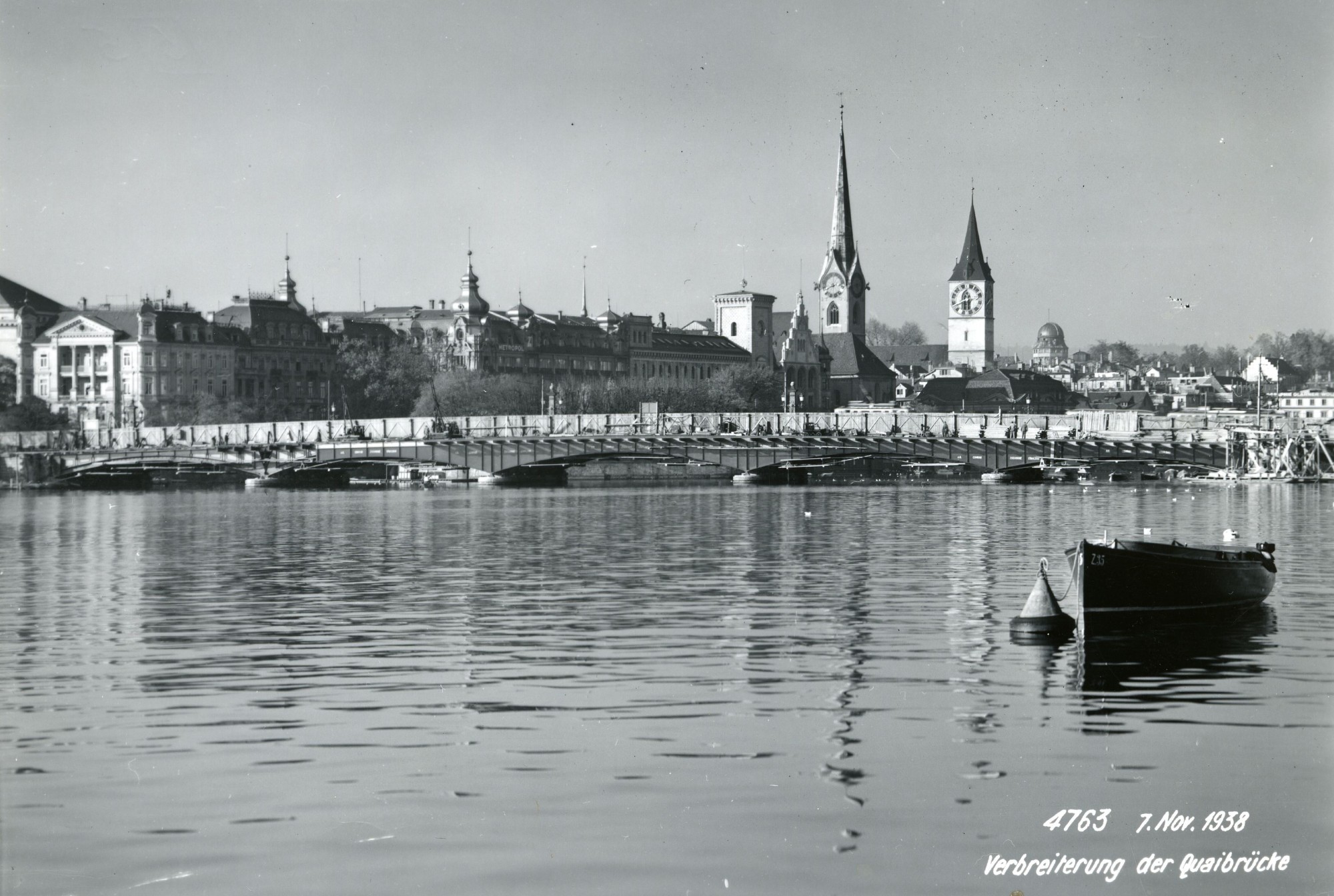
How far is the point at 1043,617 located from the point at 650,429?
322ft

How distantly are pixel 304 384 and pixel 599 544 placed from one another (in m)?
139

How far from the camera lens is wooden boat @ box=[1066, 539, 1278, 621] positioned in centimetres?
3309

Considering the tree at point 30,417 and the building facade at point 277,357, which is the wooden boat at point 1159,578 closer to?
the tree at point 30,417

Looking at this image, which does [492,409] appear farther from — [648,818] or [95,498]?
[648,818]

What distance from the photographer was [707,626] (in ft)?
116

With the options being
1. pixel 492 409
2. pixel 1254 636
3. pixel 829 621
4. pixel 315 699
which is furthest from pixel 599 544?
pixel 492 409

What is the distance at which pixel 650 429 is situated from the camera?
13012cm

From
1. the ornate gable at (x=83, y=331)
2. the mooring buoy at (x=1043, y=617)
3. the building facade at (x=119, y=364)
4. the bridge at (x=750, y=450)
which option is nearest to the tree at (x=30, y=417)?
the building facade at (x=119, y=364)

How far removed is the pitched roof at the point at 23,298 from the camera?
187 meters

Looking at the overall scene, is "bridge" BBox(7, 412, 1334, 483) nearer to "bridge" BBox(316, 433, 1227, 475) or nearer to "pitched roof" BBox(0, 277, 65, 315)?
"bridge" BBox(316, 433, 1227, 475)

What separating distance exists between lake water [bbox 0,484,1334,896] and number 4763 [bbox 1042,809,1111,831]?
133 mm

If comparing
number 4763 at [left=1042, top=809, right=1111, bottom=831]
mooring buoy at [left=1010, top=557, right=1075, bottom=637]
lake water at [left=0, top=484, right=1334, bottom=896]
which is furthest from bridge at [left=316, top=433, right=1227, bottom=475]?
number 4763 at [left=1042, top=809, right=1111, bottom=831]
